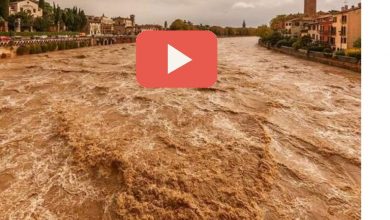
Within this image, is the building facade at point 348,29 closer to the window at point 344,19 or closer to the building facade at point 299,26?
the window at point 344,19

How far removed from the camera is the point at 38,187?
8375 millimetres

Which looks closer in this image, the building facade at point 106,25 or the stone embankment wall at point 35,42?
the stone embankment wall at point 35,42

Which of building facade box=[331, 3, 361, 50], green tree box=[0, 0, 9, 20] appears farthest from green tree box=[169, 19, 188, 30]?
building facade box=[331, 3, 361, 50]

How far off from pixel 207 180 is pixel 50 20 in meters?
59.3

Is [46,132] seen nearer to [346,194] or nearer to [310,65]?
[346,194]

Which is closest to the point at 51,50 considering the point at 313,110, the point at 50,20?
the point at 50,20

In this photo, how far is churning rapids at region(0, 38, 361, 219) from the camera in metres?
7.57

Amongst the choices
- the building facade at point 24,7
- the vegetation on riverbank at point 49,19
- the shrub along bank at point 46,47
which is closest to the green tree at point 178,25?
the vegetation on riverbank at point 49,19

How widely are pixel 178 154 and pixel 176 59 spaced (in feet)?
15.7

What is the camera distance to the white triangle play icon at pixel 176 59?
554 centimetres

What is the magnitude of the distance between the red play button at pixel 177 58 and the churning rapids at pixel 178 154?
309 cm

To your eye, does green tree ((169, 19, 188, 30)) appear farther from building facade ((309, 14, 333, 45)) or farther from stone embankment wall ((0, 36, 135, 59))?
building facade ((309, 14, 333, 45))

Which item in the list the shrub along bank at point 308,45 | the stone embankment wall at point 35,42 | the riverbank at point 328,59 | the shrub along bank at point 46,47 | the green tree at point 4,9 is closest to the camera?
the riverbank at point 328,59

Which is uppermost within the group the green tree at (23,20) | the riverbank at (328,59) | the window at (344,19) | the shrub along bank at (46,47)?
the green tree at (23,20)
